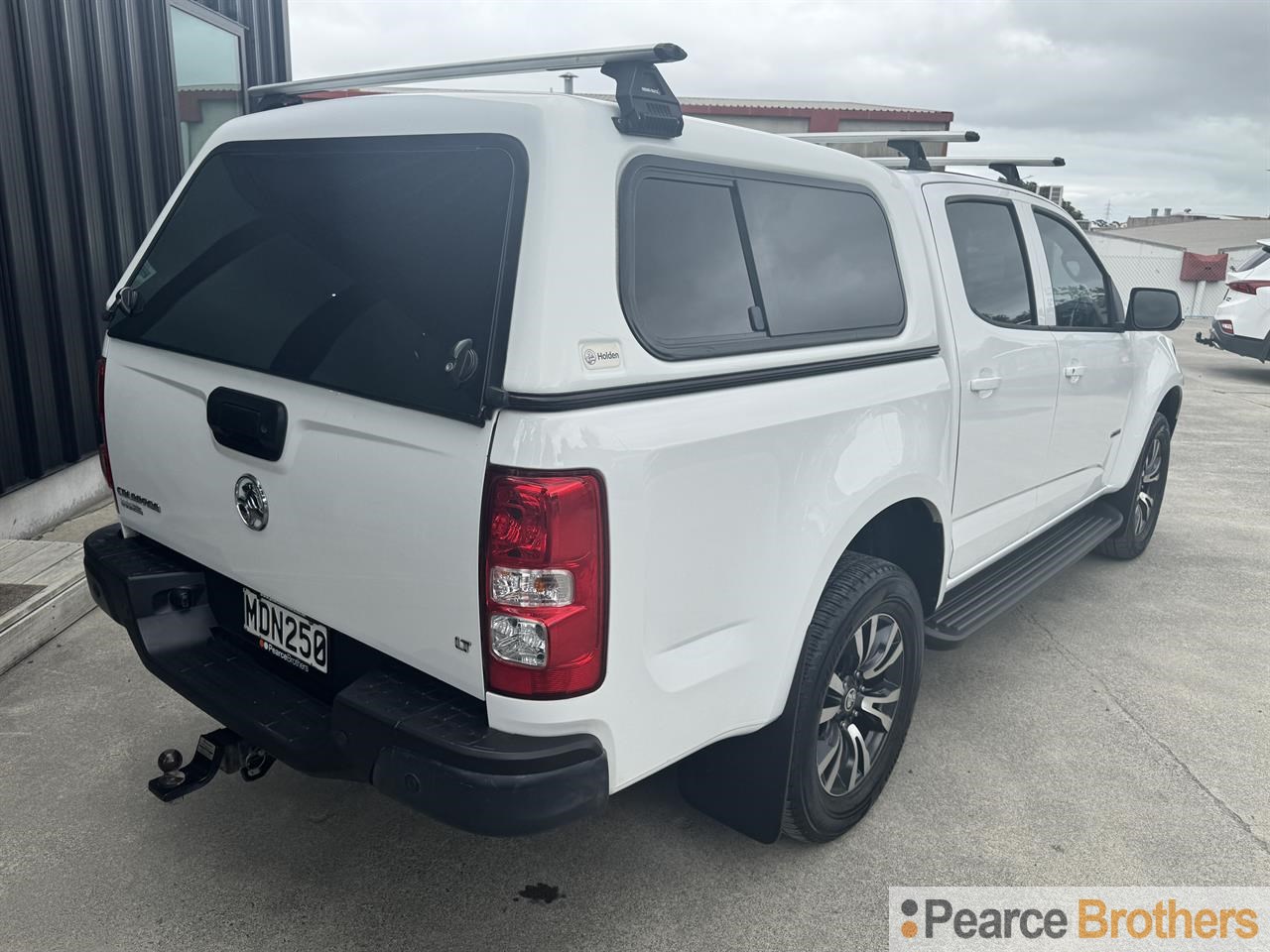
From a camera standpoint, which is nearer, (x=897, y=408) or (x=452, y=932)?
(x=452, y=932)

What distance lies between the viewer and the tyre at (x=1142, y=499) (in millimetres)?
5203

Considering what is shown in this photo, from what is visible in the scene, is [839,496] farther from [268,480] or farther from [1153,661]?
[1153,661]

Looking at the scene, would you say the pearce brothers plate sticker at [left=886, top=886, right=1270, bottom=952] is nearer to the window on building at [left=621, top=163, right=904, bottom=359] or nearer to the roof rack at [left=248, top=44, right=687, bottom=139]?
the window on building at [left=621, top=163, right=904, bottom=359]

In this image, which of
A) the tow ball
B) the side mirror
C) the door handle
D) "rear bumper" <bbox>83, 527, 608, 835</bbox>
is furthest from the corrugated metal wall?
the side mirror

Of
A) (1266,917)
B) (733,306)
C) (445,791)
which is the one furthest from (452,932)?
(1266,917)

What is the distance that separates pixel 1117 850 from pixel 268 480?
8.46 ft

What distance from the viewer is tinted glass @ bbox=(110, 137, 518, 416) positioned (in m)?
2.06

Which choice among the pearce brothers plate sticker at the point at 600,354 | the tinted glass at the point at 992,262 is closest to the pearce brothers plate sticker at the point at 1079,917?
the pearce brothers plate sticker at the point at 600,354

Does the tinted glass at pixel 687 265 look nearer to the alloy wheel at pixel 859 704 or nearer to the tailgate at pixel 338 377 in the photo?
the tailgate at pixel 338 377

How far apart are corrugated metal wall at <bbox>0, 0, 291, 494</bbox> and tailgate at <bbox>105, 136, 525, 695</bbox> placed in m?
2.92

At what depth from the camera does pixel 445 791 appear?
1.98m

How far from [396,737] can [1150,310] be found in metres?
3.85

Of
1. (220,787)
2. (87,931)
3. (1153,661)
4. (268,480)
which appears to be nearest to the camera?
(268,480)

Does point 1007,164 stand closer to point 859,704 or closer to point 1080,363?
point 1080,363
